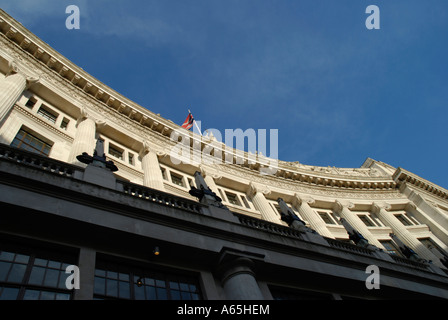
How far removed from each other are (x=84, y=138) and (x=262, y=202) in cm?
1634

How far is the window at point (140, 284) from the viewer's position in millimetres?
10281

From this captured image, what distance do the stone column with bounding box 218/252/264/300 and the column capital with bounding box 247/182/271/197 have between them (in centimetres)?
2107

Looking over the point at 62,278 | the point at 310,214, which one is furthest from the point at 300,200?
the point at 62,278

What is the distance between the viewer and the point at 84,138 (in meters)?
23.3

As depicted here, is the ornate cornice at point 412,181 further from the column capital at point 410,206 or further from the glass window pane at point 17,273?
the glass window pane at point 17,273

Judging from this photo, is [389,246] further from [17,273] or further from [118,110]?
[17,273]

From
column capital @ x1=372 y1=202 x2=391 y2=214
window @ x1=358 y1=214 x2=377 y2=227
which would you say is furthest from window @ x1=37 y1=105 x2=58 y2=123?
column capital @ x1=372 y1=202 x2=391 y2=214

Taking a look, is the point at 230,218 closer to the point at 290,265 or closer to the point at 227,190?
the point at 290,265

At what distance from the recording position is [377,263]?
57.7 feet

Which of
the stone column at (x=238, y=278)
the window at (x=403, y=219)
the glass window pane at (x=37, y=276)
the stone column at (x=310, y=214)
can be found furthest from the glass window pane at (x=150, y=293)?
the window at (x=403, y=219)
